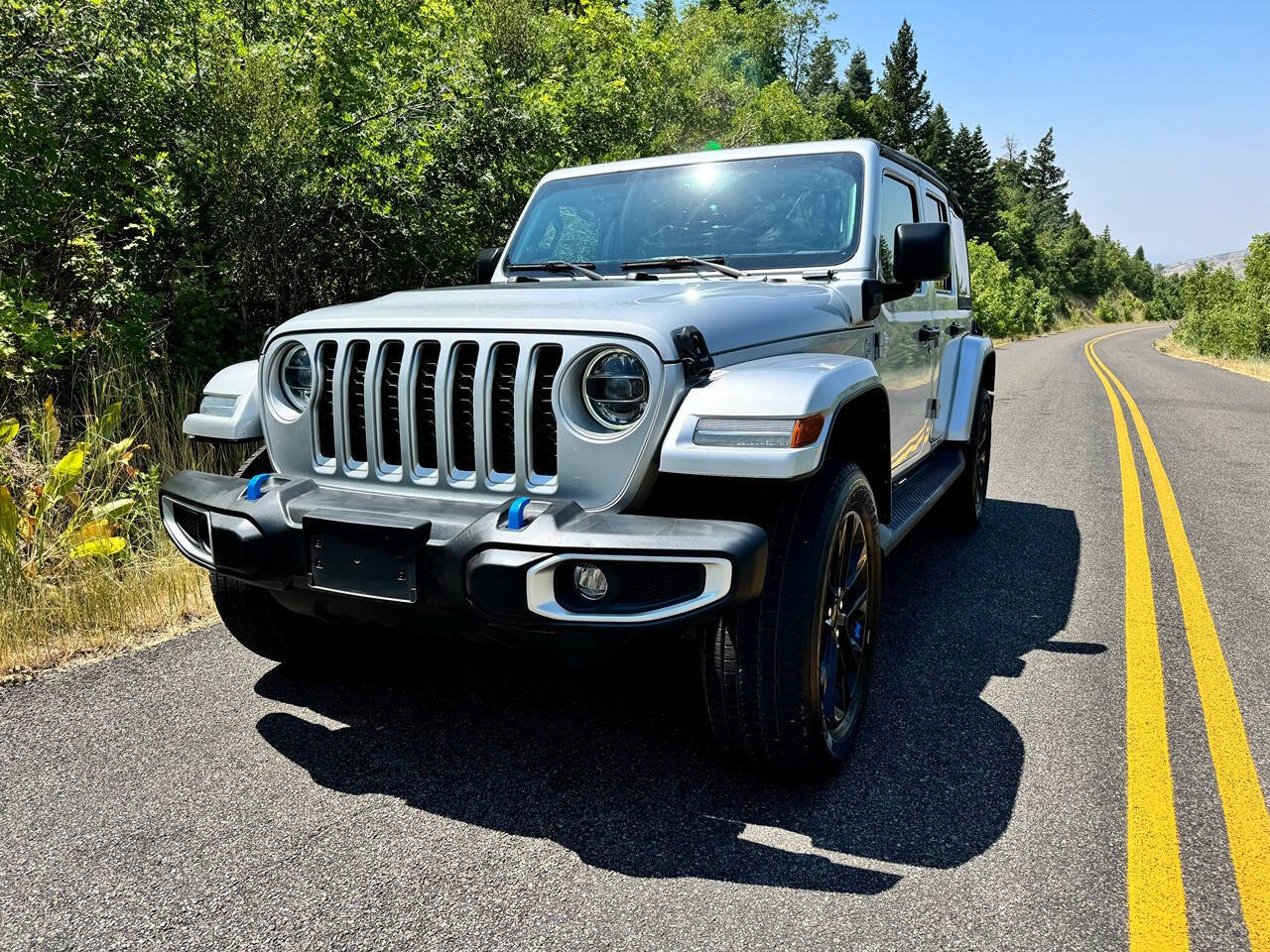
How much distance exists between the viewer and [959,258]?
6020 mm

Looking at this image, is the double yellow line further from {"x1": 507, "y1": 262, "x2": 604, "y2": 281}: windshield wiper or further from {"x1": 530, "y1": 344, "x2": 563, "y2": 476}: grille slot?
{"x1": 507, "y1": 262, "x2": 604, "y2": 281}: windshield wiper

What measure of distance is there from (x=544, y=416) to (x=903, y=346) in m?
2.26

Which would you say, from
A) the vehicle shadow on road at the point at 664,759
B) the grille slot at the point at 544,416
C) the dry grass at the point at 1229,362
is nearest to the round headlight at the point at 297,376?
the grille slot at the point at 544,416

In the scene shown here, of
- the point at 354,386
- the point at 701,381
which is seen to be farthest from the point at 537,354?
the point at 354,386

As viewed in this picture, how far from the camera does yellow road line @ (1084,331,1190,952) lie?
2146 millimetres

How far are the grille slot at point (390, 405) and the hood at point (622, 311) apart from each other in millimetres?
82

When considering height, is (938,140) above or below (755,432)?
above

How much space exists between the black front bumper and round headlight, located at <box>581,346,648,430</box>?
28 cm

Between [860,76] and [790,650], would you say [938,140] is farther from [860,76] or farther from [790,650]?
[790,650]

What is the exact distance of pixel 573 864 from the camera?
2365 mm

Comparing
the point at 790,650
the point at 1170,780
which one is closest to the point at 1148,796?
the point at 1170,780

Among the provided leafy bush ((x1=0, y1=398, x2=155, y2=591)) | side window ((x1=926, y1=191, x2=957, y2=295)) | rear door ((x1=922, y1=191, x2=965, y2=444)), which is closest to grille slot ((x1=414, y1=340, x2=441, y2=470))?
leafy bush ((x1=0, y1=398, x2=155, y2=591))

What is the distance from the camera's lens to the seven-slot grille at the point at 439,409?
2.50 meters

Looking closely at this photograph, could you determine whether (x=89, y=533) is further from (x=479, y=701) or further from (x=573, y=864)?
(x=573, y=864)
